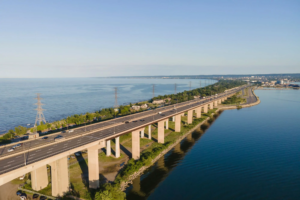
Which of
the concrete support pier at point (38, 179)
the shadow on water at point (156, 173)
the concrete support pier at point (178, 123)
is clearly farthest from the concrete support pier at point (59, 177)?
the concrete support pier at point (178, 123)

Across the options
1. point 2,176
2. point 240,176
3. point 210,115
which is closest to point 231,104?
point 210,115

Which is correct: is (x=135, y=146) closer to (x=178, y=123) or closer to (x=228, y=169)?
(x=228, y=169)

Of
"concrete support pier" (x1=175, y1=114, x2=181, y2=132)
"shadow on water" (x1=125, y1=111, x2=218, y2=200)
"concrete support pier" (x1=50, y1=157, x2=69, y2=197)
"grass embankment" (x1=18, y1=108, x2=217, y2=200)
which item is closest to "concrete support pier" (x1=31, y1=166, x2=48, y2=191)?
"grass embankment" (x1=18, y1=108, x2=217, y2=200)

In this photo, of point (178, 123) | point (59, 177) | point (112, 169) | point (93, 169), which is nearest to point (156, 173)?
point (112, 169)

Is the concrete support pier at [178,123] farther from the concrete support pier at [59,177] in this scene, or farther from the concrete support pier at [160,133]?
the concrete support pier at [59,177]

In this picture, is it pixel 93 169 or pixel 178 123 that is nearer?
pixel 93 169

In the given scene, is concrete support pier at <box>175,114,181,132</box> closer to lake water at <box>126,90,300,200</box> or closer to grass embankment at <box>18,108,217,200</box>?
lake water at <box>126,90,300,200</box>

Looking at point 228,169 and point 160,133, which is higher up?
point 160,133
